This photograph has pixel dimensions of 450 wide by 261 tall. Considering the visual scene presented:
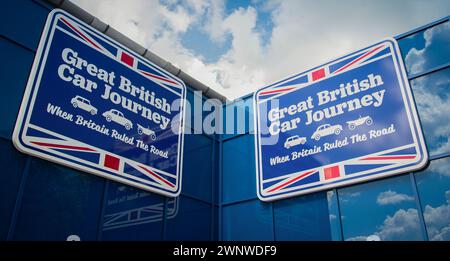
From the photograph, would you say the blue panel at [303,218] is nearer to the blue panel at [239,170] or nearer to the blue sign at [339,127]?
the blue sign at [339,127]

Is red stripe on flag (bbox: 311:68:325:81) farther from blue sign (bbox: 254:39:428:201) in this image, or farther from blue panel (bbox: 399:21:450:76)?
blue panel (bbox: 399:21:450:76)

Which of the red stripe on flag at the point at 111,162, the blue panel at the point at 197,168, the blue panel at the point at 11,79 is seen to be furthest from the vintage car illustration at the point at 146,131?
the blue panel at the point at 11,79

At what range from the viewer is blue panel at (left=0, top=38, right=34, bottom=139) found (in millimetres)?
7836

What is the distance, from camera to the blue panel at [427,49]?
30.6 ft

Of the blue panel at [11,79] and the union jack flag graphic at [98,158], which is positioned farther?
the union jack flag graphic at [98,158]

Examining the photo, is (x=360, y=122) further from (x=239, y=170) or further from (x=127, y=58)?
(x=127, y=58)

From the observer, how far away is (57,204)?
823 cm

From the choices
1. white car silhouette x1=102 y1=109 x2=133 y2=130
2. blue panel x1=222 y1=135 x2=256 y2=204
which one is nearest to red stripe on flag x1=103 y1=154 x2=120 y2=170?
white car silhouette x1=102 y1=109 x2=133 y2=130

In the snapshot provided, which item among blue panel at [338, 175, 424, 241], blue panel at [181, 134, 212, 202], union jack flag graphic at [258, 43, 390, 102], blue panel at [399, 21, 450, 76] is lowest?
blue panel at [338, 175, 424, 241]

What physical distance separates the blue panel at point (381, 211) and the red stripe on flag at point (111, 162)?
5132 millimetres

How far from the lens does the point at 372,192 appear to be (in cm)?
918

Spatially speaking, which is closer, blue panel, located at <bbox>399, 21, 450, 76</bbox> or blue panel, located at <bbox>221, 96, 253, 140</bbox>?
blue panel, located at <bbox>399, 21, 450, 76</bbox>

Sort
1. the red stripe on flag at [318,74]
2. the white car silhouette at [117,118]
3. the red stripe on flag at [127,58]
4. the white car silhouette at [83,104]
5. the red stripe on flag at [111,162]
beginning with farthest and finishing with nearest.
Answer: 1. the red stripe on flag at [318,74]
2. the red stripe on flag at [127,58]
3. the white car silhouette at [117,118]
4. the red stripe on flag at [111,162]
5. the white car silhouette at [83,104]

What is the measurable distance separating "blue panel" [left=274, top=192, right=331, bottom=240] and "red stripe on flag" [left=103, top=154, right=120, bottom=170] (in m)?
4.08
